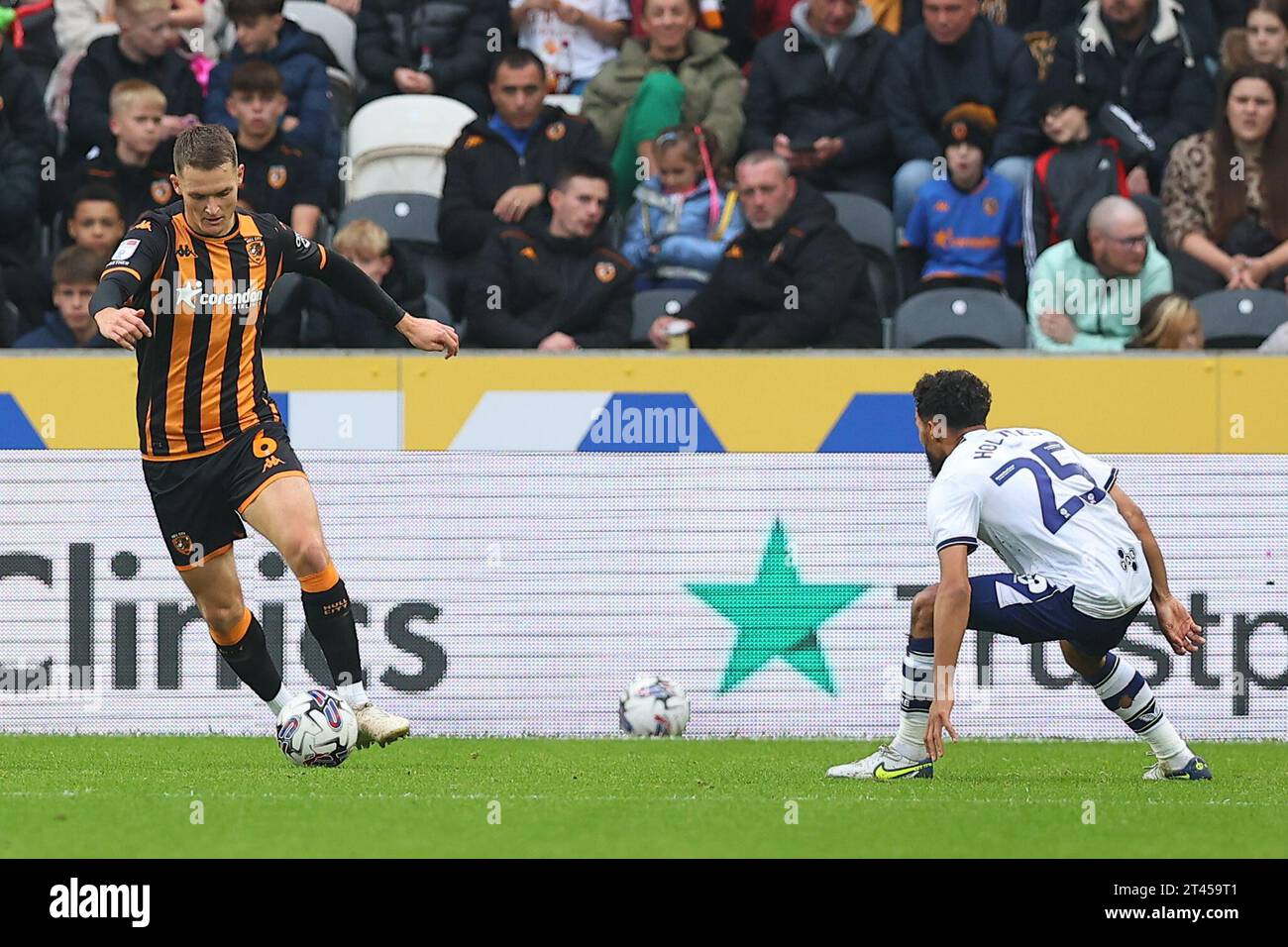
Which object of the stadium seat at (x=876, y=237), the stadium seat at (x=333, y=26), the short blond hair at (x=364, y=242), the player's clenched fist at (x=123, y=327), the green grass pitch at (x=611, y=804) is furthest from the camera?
the stadium seat at (x=333, y=26)

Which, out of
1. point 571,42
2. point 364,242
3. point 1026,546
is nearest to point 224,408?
point 1026,546

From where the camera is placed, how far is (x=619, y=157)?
466 inches

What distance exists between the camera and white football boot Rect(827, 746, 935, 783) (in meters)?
6.97

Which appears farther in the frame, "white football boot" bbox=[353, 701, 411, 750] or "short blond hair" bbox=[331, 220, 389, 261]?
"short blond hair" bbox=[331, 220, 389, 261]

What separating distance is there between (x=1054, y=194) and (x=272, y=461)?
18.3 feet

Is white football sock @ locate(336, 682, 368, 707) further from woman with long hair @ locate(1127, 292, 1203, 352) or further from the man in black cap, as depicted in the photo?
the man in black cap

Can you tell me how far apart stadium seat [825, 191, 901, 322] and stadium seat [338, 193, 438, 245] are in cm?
230

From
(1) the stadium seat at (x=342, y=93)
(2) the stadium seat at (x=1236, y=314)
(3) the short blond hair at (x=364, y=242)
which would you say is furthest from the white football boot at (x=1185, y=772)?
(1) the stadium seat at (x=342, y=93)

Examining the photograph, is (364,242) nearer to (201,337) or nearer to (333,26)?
(333,26)

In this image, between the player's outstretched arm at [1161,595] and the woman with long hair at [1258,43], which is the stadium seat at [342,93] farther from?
the player's outstretched arm at [1161,595]

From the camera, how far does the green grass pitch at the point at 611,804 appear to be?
206 inches

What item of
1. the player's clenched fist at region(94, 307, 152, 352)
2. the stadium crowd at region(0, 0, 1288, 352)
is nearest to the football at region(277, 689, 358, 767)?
the player's clenched fist at region(94, 307, 152, 352)

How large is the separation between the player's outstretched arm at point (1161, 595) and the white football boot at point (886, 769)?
0.96 metres
